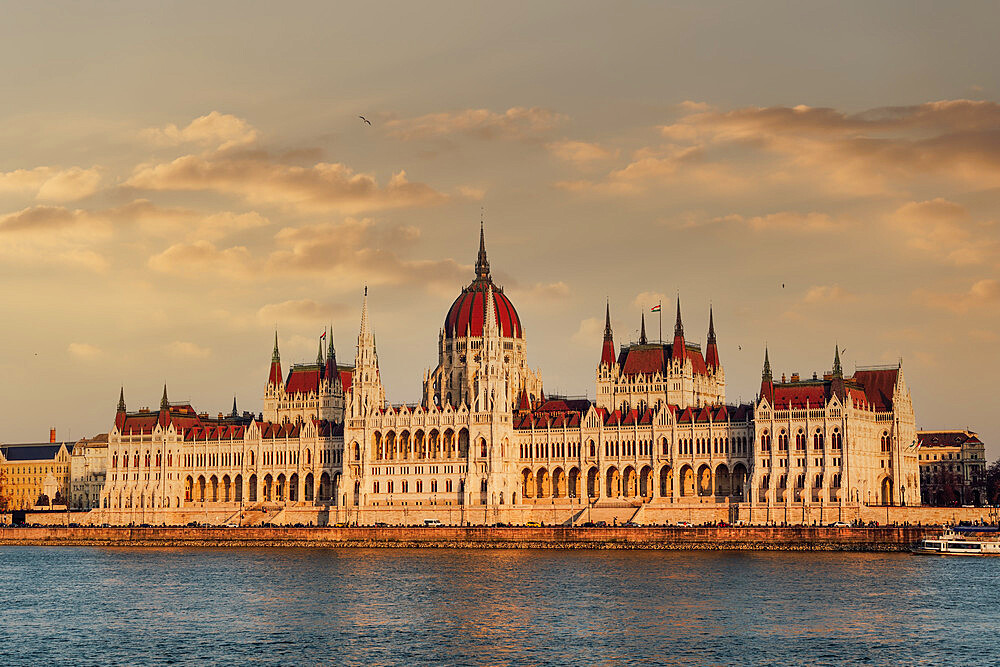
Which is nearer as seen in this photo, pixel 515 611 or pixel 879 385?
pixel 515 611

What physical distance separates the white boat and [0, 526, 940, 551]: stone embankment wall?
2432 millimetres

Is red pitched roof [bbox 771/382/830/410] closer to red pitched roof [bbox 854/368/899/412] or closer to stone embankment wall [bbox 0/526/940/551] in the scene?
red pitched roof [bbox 854/368/899/412]

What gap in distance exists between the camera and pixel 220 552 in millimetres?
156250

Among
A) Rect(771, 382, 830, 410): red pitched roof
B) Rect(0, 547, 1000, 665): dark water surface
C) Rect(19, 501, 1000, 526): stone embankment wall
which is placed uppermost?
Rect(771, 382, 830, 410): red pitched roof

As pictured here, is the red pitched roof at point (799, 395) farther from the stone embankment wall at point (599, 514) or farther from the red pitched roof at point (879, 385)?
the stone embankment wall at point (599, 514)

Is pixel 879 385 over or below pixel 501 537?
over

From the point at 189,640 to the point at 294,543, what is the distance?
8167cm

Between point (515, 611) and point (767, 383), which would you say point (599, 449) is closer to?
point (767, 383)

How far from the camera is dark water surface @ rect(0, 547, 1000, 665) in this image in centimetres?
7819

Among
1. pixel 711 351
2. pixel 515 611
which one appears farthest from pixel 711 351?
pixel 515 611

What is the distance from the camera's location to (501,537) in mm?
156125

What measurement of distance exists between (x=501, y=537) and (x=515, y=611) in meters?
62.2

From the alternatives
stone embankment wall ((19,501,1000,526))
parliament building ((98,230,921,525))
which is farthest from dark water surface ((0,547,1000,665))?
parliament building ((98,230,921,525))

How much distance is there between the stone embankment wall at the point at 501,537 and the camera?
140 meters
